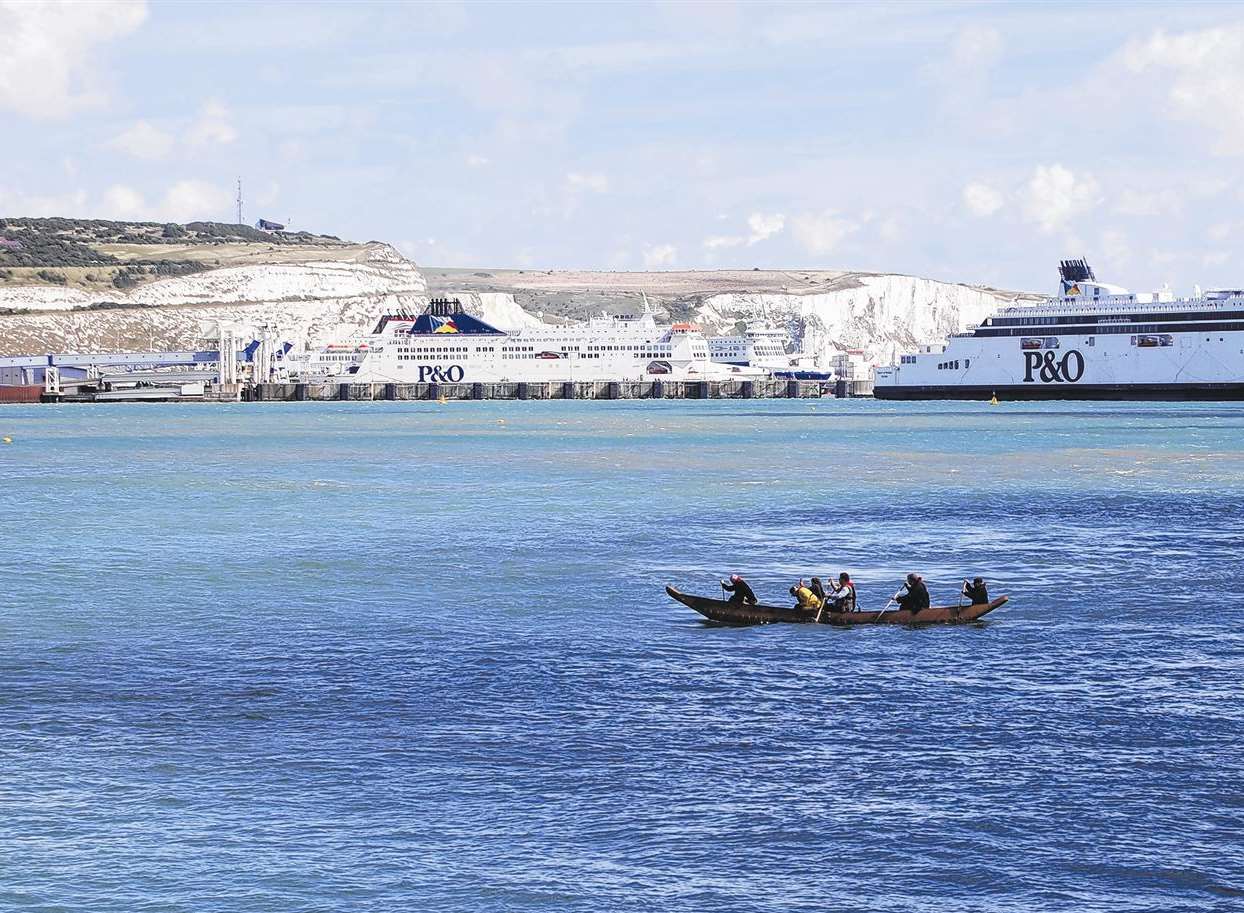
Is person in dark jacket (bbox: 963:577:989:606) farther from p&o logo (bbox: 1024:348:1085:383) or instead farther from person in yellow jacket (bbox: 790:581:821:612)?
p&o logo (bbox: 1024:348:1085:383)

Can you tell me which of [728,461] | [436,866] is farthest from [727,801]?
[728,461]

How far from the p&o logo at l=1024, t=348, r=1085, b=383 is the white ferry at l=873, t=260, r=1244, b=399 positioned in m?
0.10

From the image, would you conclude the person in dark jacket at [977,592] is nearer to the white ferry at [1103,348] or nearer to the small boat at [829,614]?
the small boat at [829,614]

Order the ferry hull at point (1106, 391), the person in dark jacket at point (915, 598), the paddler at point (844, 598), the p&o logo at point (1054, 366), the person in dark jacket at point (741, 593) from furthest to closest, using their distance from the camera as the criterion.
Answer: the p&o logo at point (1054, 366), the ferry hull at point (1106, 391), the person in dark jacket at point (741, 593), the paddler at point (844, 598), the person in dark jacket at point (915, 598)

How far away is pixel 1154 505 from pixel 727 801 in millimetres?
40672

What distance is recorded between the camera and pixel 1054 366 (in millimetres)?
164625

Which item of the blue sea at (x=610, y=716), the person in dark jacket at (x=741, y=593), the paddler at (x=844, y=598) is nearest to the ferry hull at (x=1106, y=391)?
the blue sea at (x=610, y=716)

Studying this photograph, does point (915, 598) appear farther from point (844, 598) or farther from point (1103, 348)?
point (1103, 348)

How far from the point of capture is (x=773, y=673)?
27.9m

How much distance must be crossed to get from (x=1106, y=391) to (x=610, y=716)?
147291 millimetres

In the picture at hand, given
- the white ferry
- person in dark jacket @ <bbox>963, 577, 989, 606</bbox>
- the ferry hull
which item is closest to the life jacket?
person in dark jacket @ <bbox>963, 577, 989, 606</bbox>

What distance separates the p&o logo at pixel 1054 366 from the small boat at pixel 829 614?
447 feet

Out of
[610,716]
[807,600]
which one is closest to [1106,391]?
[807,600]

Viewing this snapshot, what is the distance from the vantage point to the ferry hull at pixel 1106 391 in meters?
159
